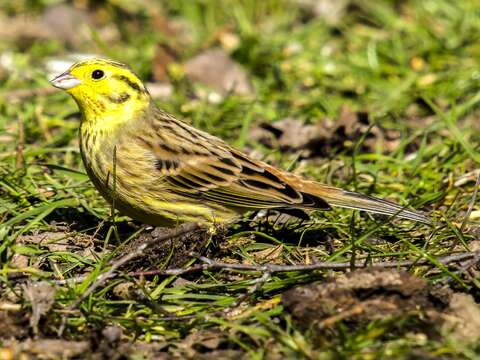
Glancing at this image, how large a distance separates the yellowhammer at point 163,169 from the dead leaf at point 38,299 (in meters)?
0.97

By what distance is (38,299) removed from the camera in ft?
12.4

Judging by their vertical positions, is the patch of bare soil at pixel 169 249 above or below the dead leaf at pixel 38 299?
below

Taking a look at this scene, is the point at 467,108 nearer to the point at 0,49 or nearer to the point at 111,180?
the point at 111,180

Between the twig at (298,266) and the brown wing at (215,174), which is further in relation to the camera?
the brown wing at (215,174)

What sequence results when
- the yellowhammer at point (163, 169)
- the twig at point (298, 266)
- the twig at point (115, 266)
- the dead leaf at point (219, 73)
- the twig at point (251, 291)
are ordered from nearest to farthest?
the twig at point (115, 266), the twig at point (251, 291), the twig at point (298, 266), the yellowhammer at point (163, 169), the dead leaf at point (219, 73)

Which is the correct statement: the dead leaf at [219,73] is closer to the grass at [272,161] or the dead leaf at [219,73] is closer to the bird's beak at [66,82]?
the grass at [272,161]

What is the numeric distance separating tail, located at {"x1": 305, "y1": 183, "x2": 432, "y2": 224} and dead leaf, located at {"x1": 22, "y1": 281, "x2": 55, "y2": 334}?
1.78 metres

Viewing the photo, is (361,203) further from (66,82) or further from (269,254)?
(66,82)

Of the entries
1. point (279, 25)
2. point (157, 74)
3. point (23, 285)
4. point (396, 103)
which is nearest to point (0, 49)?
point (157, 74)

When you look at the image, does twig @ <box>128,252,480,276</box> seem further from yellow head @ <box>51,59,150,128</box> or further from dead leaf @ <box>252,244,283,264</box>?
yellow head @ <box>51,59,150,128</box>

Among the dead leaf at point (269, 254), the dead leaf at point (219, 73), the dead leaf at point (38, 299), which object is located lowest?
the dead leaf at point (219, 73)

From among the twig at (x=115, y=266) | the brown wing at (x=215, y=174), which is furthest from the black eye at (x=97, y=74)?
the twig at (x=115, y=266)

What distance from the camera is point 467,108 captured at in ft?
22.0

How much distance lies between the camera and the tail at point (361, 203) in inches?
187
